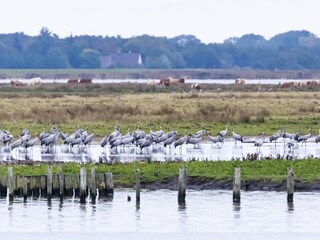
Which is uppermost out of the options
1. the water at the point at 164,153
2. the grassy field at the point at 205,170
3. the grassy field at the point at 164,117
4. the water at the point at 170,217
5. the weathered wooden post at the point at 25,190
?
the grassy field at the point at 164,117

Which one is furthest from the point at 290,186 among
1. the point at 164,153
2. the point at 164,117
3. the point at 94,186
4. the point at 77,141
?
the point at 164,117

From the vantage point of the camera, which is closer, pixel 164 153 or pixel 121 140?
pixel 121 140

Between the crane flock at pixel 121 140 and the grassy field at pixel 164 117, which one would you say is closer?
the crane flock at pixel 121 140

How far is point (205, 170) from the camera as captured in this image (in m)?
33.9

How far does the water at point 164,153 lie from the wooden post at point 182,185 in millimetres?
6233

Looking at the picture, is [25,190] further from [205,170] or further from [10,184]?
[205,170]

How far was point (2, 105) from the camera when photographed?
62.3 m

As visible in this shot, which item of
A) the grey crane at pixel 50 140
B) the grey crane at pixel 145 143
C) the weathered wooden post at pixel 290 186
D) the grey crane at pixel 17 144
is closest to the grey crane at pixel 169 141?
the grey crane at pixel 145 143

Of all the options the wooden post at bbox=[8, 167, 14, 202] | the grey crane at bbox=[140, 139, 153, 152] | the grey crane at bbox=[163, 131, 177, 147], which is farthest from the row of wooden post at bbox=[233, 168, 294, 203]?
the grey crane at bbox=[163, 131, 177, 147]

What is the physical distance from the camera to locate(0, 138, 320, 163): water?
125 ft

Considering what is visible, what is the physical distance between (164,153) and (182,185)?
37.6 feet

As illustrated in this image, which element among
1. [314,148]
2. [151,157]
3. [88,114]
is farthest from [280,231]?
[88,114]

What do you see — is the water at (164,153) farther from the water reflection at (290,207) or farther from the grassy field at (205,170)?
the water reflection at (290,207)

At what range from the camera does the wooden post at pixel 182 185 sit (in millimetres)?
28688
